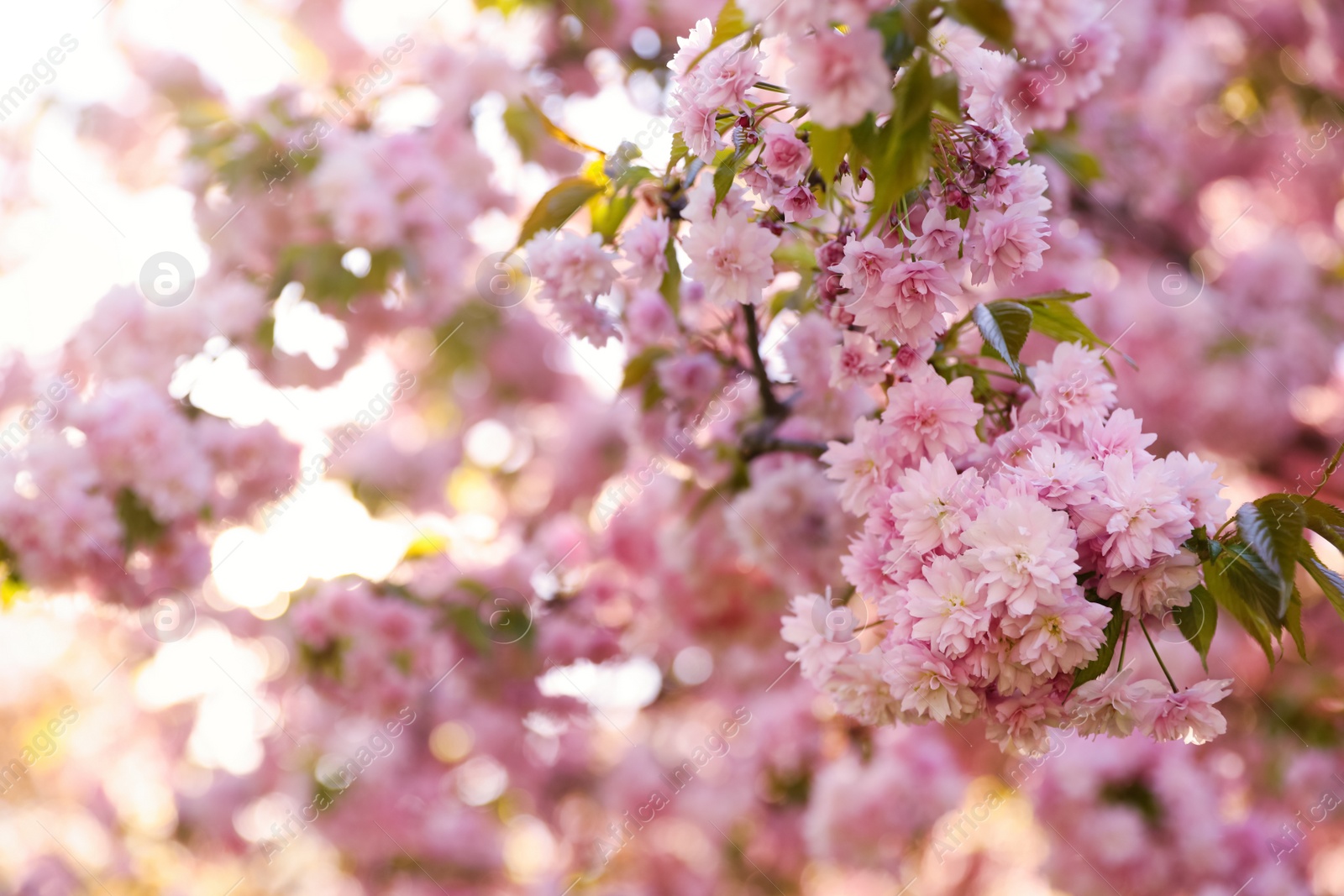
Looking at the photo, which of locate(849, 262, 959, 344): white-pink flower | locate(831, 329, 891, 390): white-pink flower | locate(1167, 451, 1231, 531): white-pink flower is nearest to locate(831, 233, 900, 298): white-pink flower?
locate(849, 262, 959, 344): white-pink flower

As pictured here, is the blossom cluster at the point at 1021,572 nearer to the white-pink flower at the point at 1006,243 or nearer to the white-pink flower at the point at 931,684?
the white-pink flower at the point at 931,684

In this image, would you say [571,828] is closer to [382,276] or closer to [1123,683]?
[382,276]

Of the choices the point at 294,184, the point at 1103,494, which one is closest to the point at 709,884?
the point at 294,184

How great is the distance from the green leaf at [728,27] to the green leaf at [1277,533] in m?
0.69

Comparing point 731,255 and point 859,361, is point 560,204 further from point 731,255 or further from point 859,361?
point 859,361

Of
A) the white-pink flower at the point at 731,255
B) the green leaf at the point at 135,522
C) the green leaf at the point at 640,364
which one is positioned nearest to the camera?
the white-pink flower at the point at 731,255

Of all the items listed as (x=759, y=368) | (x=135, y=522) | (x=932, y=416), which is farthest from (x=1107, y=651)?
(x=135, y=522)

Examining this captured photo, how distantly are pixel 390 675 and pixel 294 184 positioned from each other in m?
1.24

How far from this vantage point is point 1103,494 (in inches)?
36.8

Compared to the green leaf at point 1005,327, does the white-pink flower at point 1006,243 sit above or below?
above

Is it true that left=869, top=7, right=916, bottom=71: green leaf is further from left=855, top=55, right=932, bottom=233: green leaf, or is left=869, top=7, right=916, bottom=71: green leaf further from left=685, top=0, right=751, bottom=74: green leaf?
left=685, top=0, right=751, bottom=74: green leaf

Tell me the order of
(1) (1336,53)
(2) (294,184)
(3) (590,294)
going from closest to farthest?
(3) (590,294), (2) (294,184), (1) (1336,53)

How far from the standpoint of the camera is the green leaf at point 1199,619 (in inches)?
35.9

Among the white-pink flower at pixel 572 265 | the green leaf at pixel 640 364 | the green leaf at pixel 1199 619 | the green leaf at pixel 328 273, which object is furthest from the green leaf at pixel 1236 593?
the green leaf at pixel 328 273
